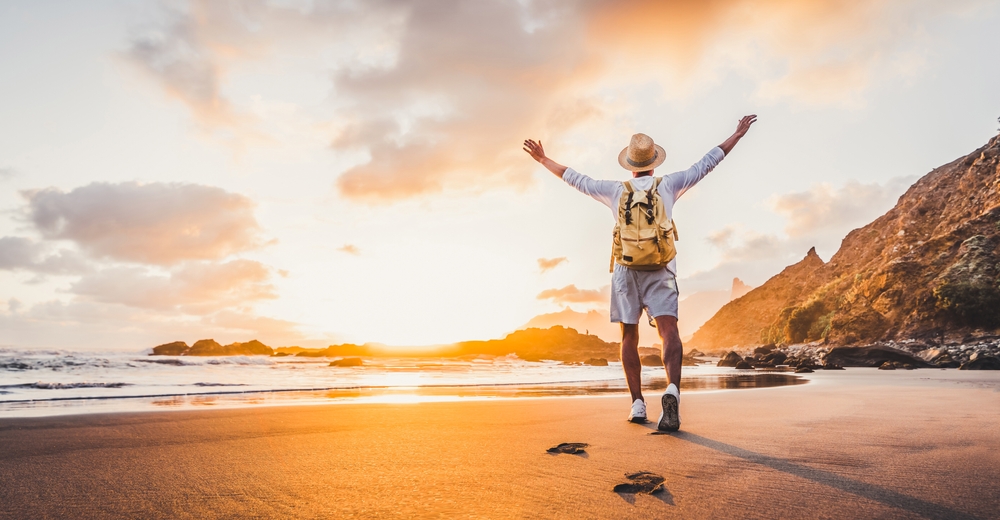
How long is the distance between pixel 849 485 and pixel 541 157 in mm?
3208

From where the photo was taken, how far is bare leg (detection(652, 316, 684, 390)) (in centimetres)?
372

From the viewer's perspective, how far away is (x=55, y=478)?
2.26 metres

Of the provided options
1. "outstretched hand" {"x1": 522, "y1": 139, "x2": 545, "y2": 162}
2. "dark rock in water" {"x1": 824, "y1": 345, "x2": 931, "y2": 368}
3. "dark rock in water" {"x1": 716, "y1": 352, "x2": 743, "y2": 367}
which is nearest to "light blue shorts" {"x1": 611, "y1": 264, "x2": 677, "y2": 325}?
"outstretched hand" {"x1": 522, "y1": 139, "x2": 545, "y2": 162}

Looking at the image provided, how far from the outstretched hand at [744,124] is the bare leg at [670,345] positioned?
1.60 m

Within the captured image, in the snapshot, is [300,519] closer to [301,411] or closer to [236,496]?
[236,496]

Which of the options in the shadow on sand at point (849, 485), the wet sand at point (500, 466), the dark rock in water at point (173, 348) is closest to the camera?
the shadow on sand at point (849, 485)

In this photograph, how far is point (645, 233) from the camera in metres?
3.79

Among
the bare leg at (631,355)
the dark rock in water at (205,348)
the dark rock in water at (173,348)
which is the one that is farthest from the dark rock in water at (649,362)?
the dark rock in water at (173,348)

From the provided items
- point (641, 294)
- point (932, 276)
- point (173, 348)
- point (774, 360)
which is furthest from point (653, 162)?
point (173, 348)

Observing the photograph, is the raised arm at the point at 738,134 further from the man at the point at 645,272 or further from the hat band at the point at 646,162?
the hat band at the point at 646,162

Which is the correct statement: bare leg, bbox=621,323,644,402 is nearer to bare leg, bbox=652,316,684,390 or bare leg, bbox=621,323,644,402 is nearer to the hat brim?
bare leg, bbox=652,316,684,390

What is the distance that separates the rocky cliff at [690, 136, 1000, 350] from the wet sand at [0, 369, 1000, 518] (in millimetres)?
26333

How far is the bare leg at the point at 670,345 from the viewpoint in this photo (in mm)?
3721

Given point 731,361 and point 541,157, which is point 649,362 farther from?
point 541,157
